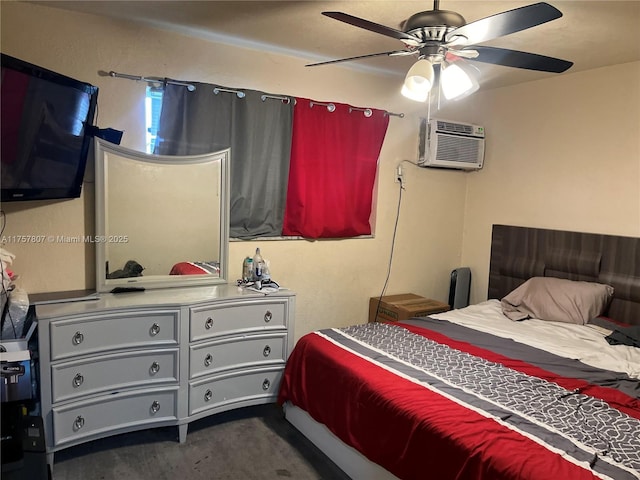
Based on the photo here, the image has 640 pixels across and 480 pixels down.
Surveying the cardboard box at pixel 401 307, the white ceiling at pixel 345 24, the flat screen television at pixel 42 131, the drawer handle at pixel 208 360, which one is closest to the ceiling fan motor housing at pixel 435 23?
the white ceiling at pixel 345 24

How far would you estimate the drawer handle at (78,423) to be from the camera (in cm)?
240

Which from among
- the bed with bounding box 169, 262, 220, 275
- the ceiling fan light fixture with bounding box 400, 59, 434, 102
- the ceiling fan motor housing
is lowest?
the bed with bounding box 169, 262, 220, 275

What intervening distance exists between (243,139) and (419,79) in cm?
147

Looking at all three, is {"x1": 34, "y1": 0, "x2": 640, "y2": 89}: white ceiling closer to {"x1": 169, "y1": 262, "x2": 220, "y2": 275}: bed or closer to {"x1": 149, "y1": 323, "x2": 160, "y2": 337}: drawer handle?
{"x1": 169, "y1": 262, "x2": 220, "y2": 275}: bed

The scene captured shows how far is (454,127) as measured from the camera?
3.98 m

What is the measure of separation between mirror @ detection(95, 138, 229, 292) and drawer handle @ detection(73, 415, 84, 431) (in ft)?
2.31

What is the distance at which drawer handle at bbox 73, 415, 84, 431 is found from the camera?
7.87 ft

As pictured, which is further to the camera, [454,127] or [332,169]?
[454,127]

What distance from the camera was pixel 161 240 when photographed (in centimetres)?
296

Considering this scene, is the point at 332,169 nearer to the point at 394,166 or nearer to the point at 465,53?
the point at 394,166

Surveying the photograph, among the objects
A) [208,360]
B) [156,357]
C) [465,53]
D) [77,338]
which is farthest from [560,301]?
[77,338]

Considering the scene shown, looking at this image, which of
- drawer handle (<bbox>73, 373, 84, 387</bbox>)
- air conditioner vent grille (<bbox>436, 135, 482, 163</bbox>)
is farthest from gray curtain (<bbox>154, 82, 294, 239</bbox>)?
air conditioner vent grille (<bbox>436, 135, 482, 163</bbox>)

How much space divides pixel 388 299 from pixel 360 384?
5.47ft

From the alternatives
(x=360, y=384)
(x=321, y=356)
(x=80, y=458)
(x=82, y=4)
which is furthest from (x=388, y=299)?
(x=82, y=4)
